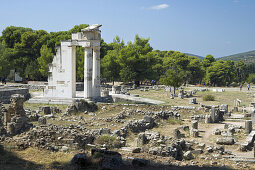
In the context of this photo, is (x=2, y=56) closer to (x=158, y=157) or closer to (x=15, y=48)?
(x=15, y=48)

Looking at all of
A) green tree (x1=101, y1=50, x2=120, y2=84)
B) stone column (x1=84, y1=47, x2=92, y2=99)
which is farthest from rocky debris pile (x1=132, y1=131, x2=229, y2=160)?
green tree (x1=101, y1=50, x2=120, y2=84)

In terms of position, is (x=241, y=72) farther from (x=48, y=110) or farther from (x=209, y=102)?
(x=48, y=110)

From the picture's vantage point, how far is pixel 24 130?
50.5 feet

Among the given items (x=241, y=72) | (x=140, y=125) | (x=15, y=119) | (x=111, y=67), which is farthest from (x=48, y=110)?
(x=241, y=72)

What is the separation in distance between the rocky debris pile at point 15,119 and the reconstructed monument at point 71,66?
35.4 feet

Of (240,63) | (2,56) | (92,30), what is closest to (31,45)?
(2,56)

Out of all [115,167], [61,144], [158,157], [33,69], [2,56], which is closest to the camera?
[115,167]

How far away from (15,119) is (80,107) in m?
7.78

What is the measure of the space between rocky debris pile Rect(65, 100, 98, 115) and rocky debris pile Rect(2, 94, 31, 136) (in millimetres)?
5481

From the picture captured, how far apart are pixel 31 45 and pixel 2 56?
743cm

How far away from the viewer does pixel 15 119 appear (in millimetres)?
15477

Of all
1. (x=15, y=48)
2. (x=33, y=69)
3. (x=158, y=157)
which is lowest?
(x=158, y=157)

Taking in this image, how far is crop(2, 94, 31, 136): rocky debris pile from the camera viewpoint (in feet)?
49.1

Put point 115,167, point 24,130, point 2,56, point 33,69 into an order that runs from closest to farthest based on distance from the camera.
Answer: point 115,167 < point 24,130 < point 2,56 < point 33,69
